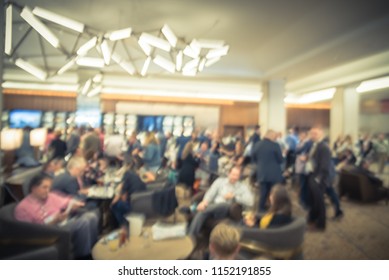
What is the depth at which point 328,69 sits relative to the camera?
3.38 metres

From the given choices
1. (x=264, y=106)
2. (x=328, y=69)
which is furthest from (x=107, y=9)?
(x=328, y=69)

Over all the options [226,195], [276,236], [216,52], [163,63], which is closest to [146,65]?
[163,63]

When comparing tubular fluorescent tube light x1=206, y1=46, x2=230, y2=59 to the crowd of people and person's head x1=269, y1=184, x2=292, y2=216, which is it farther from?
person's head x1=269, y1=184, x2=292, y2=216

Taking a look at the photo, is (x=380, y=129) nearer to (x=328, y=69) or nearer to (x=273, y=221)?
(x=328, y=69)

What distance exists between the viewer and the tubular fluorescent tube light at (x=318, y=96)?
2.89 meters

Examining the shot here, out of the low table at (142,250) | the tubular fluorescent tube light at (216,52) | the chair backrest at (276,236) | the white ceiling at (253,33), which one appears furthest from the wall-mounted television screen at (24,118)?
the chair backrest at (276,236)

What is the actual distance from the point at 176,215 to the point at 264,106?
5.74 feet

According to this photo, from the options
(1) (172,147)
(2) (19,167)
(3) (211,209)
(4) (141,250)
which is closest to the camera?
(4) (141,250)

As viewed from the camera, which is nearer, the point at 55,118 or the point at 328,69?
the point at 55,118

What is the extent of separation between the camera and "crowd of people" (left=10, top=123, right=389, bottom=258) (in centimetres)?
234

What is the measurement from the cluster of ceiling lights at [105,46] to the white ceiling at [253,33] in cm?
7

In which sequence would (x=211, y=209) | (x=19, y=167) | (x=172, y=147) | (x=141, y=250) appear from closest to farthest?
(x=141, y=250)
(x=19, y=167)
(x=211, y=209)
(x=172, y=147)

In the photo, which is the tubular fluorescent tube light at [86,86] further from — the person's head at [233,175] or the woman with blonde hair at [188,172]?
the person's head at [233,175]

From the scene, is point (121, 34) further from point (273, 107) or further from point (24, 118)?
point (273, 107)
